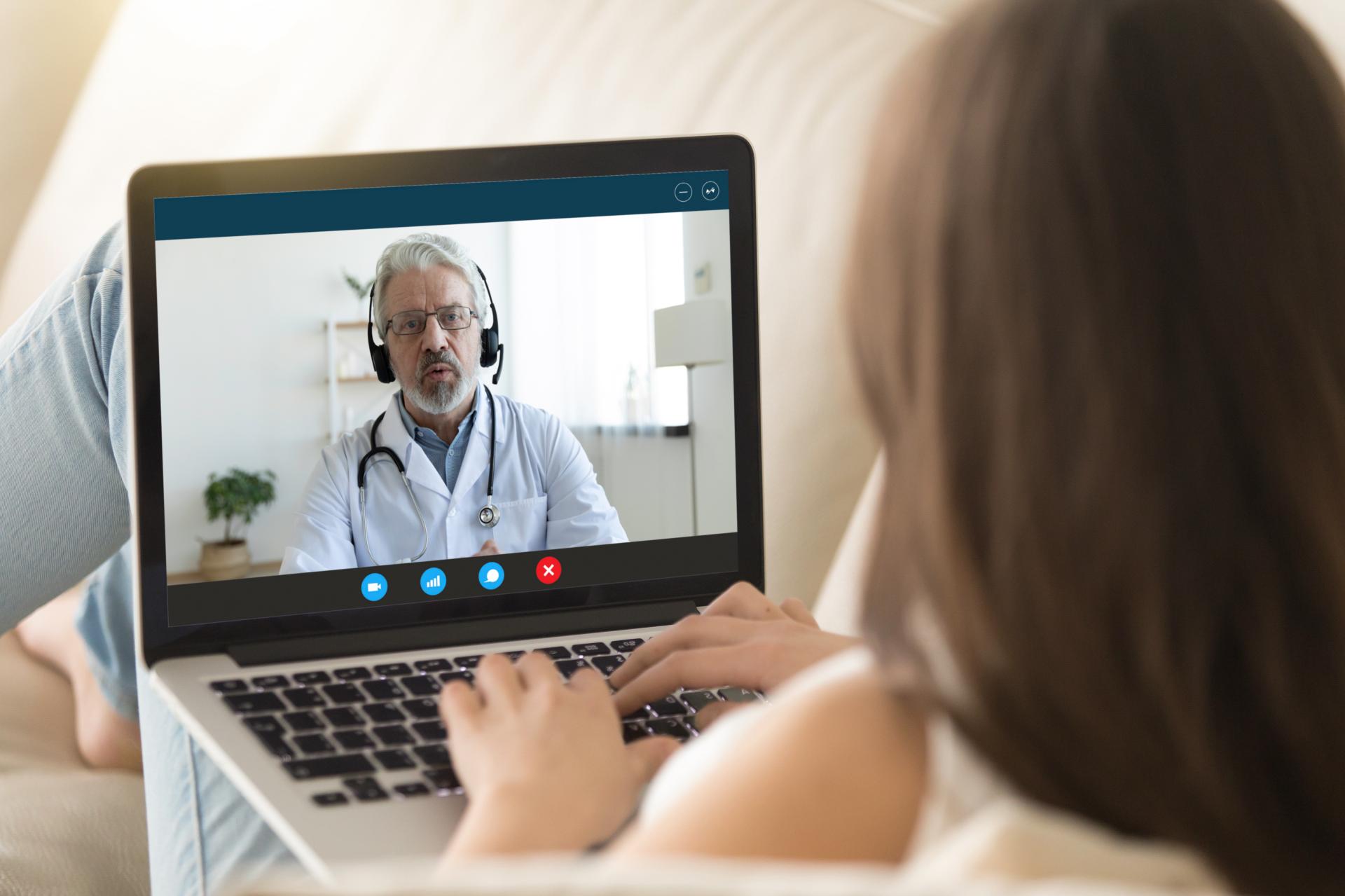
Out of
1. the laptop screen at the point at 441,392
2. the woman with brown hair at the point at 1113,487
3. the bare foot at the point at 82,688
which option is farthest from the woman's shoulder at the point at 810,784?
the bare foot at the point at 82,688

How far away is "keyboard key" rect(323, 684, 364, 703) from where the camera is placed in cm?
61

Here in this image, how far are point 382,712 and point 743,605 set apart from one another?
0.20 meters

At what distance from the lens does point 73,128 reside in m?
1.70

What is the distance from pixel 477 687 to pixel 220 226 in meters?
0.34

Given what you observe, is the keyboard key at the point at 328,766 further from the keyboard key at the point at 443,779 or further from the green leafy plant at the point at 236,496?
the green leafy plant at the point at 236,496

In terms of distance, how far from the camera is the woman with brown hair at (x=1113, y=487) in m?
0.32

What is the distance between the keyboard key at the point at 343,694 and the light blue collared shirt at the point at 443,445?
0.49 ft

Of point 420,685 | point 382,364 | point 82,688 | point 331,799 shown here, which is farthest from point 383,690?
point 82,688

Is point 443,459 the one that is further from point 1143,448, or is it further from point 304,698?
point 1143,448

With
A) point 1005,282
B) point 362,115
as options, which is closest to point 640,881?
point 1005,282

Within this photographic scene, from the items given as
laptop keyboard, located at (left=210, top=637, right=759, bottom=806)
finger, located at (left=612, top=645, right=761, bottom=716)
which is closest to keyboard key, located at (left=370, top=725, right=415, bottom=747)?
laptop keyboard, located at (left=210, top=637, right=759, bottom=806)

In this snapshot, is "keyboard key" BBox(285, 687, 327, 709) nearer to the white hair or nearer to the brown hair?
the white hair

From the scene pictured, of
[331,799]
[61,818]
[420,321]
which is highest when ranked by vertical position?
[420,321]

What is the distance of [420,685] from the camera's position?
63 cm
